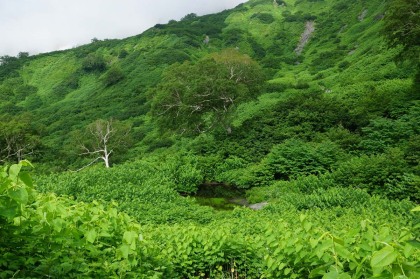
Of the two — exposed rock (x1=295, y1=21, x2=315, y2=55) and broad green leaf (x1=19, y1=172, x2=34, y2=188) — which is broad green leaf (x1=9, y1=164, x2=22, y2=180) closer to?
broad green leaf (x1=19, y1=172, x2=34, y2=188)

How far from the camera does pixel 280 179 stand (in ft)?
67.3

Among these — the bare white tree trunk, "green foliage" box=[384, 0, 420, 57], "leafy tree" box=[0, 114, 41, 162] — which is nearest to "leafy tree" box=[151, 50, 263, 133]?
the bare white tree trunk

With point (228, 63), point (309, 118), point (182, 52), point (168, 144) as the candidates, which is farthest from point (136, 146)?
point (182, 52)

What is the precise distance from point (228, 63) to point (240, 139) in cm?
720

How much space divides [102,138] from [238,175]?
1737cm

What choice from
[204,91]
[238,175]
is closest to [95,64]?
[204,91]

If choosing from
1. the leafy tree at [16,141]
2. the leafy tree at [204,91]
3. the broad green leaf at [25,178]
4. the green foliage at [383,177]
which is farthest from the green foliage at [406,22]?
the leafy tree at [16,141]

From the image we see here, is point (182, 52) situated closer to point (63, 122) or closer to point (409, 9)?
point (63, 122)

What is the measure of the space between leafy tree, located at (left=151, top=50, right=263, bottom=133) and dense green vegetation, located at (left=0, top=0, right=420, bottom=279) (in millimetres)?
126

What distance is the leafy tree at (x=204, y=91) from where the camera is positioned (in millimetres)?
26953

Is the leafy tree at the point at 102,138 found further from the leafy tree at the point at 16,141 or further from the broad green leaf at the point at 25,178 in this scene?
the broad green leaf at the point at 25,178

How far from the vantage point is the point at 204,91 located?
27219 millimetres

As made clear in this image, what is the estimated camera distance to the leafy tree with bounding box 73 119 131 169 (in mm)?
33281

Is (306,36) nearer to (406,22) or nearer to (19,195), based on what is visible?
(406,22)
